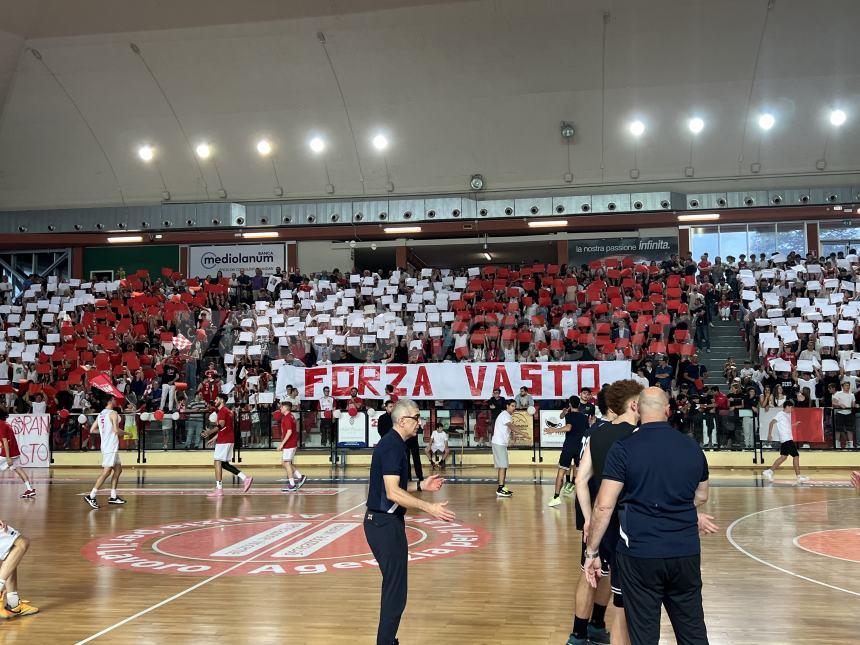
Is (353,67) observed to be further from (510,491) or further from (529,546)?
(529,546)

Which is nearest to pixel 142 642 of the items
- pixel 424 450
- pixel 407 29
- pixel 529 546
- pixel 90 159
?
pixel 529 546

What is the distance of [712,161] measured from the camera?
2956 centimetres

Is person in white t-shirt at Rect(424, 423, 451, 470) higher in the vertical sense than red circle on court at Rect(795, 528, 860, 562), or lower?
higher

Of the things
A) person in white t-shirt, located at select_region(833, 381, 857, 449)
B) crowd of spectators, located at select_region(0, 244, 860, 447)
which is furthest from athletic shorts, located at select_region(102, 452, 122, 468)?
person in white t-shirt, located at select_region(833, 381, 857, 449)

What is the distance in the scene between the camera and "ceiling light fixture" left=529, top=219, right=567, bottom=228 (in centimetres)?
3128

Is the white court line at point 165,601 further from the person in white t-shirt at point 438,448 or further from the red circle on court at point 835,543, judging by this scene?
the person in white t-shirt at point 438,448

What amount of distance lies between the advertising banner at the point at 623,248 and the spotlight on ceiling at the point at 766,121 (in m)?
5.59

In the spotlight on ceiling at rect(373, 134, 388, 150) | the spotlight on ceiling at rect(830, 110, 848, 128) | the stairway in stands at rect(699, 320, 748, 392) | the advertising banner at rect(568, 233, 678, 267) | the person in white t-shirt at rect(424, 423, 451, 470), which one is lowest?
the person in white t-shirt at rect(424, 423, 451, 470)

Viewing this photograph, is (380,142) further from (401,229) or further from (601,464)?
(601,464)

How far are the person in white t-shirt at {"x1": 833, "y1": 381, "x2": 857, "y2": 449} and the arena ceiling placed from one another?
1096 centimetres

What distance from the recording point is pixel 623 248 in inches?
1302

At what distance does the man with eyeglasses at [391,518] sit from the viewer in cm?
614

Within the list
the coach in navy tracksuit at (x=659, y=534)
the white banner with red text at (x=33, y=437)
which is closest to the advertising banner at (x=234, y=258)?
the white banner with red text at (x=33, y=437)

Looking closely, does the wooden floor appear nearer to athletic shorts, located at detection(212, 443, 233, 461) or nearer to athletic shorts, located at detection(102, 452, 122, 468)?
athletic shorts, located at detection(102, 452, 122, 468)
